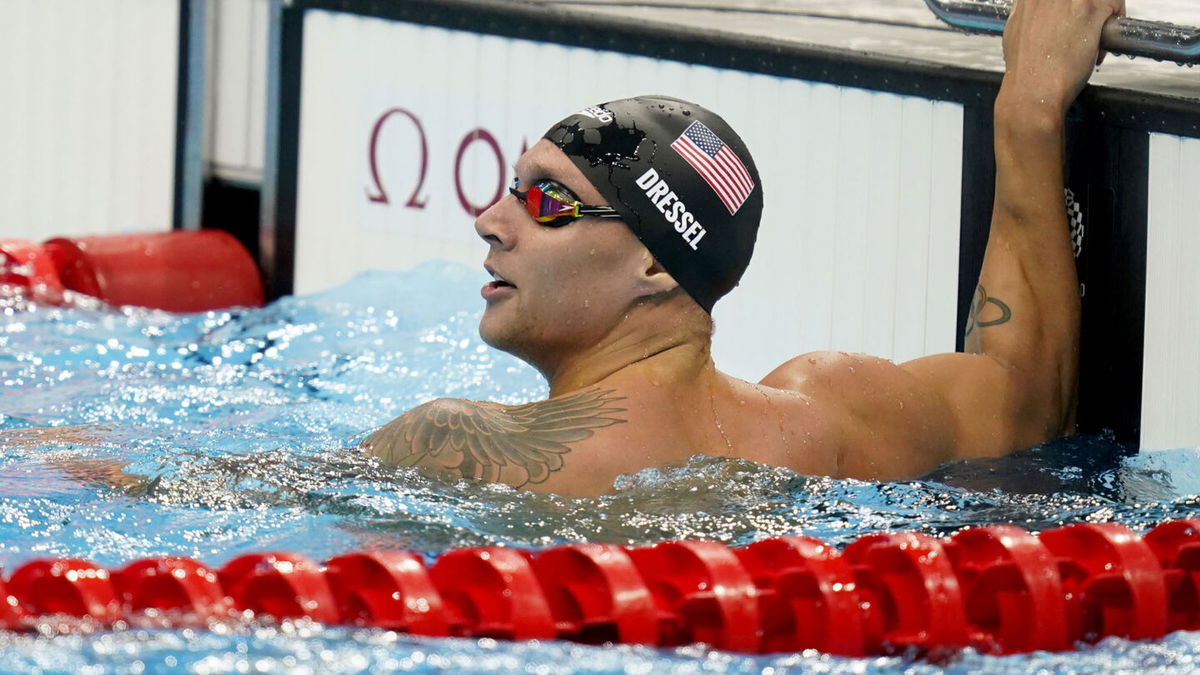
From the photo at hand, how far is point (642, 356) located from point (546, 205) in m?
0.30

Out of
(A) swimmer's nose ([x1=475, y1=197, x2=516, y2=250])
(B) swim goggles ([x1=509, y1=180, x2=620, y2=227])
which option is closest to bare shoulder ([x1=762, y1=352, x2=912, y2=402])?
(B) swim goggles ([x1=509, y1=180, x2=620, y2=227])

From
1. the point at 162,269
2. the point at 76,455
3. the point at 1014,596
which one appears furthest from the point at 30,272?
the point at 1014,596

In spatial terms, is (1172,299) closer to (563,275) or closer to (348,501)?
(563,275)

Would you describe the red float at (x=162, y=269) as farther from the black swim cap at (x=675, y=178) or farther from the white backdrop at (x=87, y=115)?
the black swim cap at (x=675, y=178)

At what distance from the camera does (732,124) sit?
4.20 meters

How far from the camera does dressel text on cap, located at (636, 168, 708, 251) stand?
270 centimetres

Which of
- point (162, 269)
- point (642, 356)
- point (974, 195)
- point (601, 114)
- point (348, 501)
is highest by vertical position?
point (601, 114)

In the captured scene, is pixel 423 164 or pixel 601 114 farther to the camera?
pixel 423 164

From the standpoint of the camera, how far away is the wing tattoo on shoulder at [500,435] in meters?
2.53

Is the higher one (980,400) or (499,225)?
(499,225)

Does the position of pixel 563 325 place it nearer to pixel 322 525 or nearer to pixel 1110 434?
pixel 322 525

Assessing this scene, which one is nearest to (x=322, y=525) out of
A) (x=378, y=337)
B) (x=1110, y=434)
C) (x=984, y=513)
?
(x=984, y=513)

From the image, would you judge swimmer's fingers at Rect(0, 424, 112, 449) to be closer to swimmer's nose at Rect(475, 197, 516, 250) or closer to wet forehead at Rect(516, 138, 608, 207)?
swimmer's nose at Rect(475, 197, 516, 250)

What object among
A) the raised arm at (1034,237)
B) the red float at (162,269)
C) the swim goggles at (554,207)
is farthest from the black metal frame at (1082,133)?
the red float at (162,269)
